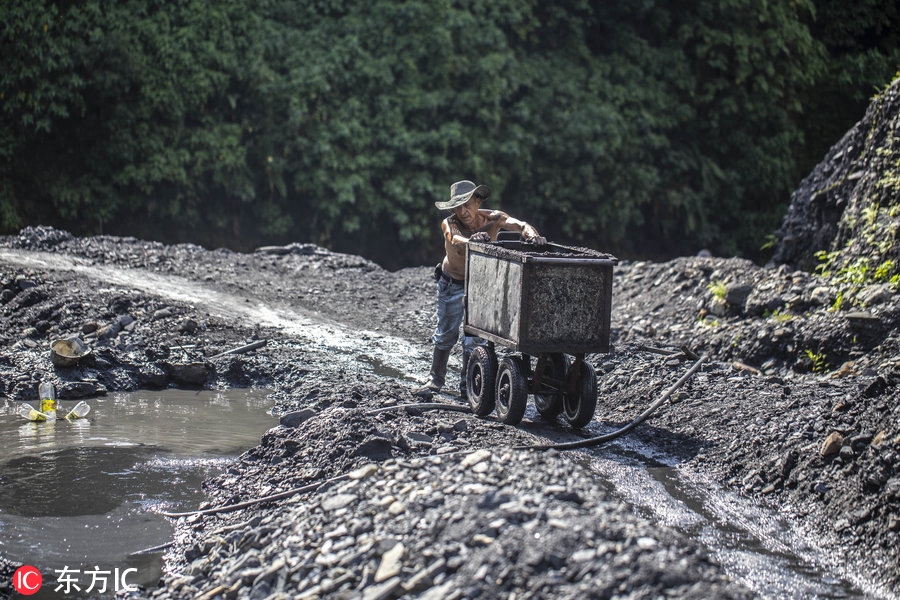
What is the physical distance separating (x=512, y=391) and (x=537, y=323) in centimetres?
68

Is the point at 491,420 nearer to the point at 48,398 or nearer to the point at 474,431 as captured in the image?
the point at 474,431

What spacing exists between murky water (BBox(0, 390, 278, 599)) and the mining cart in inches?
90.6

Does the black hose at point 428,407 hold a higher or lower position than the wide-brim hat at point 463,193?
lower

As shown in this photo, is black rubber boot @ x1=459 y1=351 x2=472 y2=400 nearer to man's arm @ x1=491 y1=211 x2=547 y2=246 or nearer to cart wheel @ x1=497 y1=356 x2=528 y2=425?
cart wheel @ x1=497 y1=356 x2=528 y2=425

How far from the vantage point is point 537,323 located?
24.1ft

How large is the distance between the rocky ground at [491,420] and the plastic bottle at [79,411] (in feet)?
2.47

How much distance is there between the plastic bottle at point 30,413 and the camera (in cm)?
859

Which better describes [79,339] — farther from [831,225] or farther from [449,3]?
[449,3]

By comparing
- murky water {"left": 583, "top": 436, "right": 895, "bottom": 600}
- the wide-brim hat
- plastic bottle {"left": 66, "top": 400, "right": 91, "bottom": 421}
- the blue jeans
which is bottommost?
plastic bottle {"left": 66, "top": 400, "right": 91, "bottom": 421}

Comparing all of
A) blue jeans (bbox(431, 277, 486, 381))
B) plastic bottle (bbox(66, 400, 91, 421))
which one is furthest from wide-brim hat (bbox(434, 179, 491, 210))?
plastic bottle (bbox(66, 400, 91, 421))

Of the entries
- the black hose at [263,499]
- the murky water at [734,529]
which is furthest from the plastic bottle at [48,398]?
the murky water at [734,529]

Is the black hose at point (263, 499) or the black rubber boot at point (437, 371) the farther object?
the black rubber boot at point (437, 371)

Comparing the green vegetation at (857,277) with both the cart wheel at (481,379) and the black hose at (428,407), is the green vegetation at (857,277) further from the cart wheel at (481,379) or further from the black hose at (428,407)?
the black hose at (428,407)

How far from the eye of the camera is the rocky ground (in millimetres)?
4559
